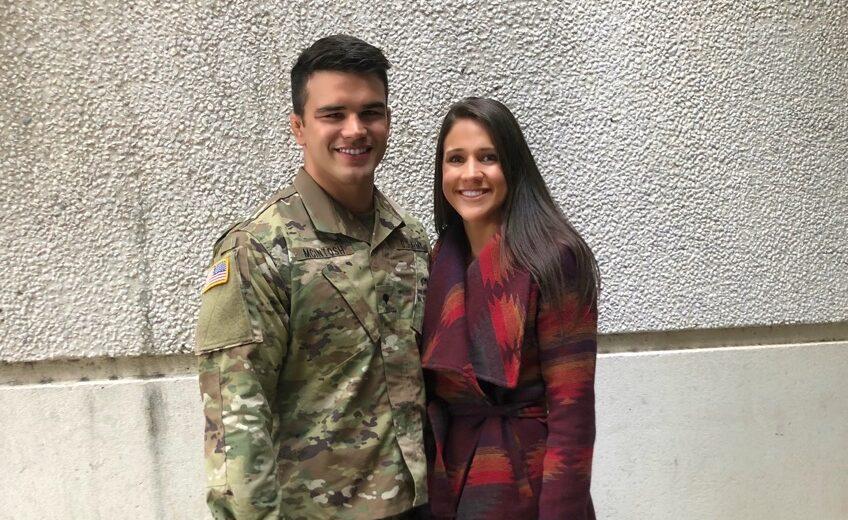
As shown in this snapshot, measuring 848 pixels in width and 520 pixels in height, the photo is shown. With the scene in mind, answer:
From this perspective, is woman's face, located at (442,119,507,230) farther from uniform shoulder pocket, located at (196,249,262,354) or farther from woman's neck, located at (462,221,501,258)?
uniform shoulder pocket, located at (196,249,262,354)

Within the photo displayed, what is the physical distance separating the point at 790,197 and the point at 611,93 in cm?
103

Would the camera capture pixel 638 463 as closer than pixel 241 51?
No

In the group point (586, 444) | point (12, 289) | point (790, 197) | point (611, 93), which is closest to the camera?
point (586, 444)

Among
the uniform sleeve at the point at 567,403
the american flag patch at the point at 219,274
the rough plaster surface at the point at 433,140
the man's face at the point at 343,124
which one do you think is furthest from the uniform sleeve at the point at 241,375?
the rough plaster surface at the point at 433,140

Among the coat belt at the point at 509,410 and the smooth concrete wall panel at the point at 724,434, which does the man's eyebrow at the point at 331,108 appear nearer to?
the coat belt at the point at 509,410

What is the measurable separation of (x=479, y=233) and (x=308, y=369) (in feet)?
1.91

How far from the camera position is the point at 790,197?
2.86m

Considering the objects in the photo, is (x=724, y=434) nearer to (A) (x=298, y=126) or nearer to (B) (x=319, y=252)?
(B) (x=319, y=252)

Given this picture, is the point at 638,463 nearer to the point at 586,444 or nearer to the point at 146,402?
the point at 586,444

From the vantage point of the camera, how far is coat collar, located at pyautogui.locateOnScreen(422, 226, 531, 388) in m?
1.48

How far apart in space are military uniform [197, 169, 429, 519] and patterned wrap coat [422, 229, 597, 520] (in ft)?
0.29

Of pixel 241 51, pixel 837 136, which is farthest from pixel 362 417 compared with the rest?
pixel 837 136

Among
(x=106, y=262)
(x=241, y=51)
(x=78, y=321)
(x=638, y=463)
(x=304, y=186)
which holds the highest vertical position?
(x=241, y=51)

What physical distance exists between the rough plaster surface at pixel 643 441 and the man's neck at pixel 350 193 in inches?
46.6
